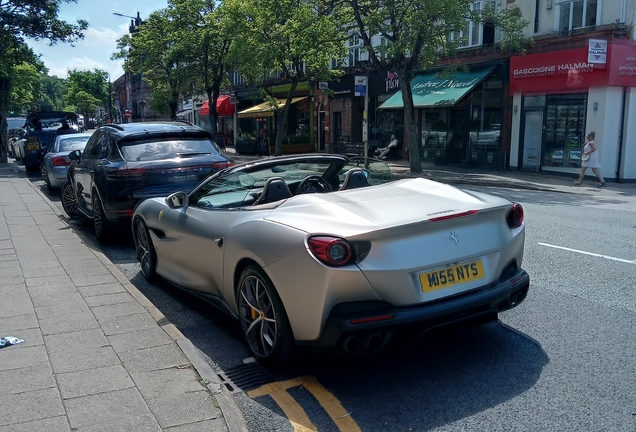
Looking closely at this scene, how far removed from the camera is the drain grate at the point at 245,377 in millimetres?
4043

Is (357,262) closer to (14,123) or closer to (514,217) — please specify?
(514,217)

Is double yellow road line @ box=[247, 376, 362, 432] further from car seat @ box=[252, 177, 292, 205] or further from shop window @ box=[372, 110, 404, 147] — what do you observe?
shop window @ box=[372, 110, 404, 147]

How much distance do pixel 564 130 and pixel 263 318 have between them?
18.1 m

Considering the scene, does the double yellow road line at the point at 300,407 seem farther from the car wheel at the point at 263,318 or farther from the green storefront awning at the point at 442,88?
the green storefront awning at the point at 442,88

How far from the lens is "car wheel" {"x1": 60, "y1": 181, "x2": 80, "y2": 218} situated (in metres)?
10.9

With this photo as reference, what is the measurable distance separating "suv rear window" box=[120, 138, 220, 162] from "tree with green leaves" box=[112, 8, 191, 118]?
991 inches

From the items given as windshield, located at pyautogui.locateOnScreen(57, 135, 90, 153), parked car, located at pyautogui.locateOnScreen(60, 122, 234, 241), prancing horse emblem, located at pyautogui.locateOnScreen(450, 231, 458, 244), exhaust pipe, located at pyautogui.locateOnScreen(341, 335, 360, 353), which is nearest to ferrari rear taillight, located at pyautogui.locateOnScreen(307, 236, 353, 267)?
exhaust pipe, located at pyautogui.locateOnScreen(341, 335, 360, 353)

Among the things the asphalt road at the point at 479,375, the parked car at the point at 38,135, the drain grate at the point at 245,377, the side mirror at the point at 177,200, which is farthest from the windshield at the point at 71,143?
the drain grate at the point at 245,377

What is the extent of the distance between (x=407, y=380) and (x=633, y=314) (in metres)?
2.40

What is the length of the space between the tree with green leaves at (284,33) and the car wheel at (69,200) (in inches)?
514

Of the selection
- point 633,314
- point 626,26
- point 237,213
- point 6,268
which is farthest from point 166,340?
point 626,26

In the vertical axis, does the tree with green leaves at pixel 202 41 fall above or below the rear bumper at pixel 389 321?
above

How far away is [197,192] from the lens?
18.2 ft

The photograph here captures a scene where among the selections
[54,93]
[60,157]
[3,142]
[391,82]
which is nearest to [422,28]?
[391,82]
